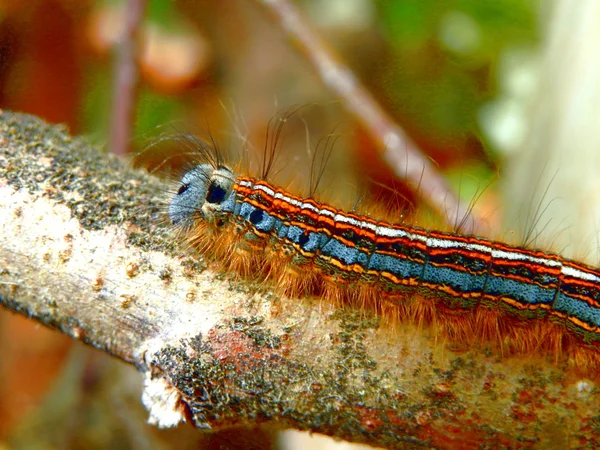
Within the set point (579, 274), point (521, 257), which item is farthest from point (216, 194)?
point (579, 274)

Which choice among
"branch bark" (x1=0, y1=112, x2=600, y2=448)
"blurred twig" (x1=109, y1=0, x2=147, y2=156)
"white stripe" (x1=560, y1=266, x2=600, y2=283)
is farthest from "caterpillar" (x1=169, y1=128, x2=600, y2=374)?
"blurred twig" (x1=109, y1=0, x2=147, y2=156)

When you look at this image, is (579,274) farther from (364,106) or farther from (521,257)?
(364,106)

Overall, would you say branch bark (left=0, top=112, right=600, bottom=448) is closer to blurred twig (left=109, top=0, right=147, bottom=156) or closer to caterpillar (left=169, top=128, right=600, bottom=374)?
caterpillar (left=169, top=128, right=600, bottom=374)

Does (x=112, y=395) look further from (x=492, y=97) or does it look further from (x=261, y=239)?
(x=492, y=97)

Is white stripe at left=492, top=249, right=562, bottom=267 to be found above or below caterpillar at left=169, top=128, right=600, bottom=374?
above

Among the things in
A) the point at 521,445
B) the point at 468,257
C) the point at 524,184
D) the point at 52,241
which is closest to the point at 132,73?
the point at 52,241

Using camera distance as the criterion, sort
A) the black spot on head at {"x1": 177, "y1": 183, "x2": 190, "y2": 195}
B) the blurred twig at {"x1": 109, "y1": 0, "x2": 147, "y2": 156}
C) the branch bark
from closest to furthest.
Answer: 1. the branch bark
2. the black spot on head at {"x1": 177, "y1": 183, "x2": 190, "y2": 195}
3. the blurred twig at {"x1": 109, "y1": 0, "x2": 147, "y2": 156}

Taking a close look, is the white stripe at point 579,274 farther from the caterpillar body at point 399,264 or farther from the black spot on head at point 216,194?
the black spot on head at point 216,194
